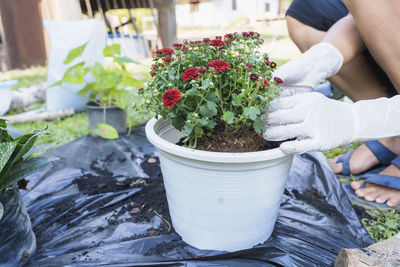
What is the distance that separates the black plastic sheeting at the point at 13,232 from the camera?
2.81ft

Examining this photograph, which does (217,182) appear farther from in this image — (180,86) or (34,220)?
(34,220)

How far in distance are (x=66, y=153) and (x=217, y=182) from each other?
1146 millimetres

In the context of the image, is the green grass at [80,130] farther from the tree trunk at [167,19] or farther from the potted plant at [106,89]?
the tree trunk at [167,19]

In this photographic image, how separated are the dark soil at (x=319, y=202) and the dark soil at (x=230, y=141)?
50 centimetres

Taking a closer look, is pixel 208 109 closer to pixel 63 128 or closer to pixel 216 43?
pixel 216 43

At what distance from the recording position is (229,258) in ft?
3.09

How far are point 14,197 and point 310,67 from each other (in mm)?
1168

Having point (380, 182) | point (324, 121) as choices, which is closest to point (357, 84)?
point (380, 182)

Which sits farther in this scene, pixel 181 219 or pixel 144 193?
pixel 144 193

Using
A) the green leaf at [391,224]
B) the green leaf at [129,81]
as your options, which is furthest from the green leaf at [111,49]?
the green leaf at [391,224]

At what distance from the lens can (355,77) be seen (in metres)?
1.67

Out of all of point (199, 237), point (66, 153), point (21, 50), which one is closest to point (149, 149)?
point (66, 153)

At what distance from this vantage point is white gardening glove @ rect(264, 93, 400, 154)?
0.89 meters

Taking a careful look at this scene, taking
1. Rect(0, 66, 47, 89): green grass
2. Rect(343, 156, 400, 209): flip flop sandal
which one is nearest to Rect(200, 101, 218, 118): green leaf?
Rect(343, 156, 400, 209): flip flop sandal
